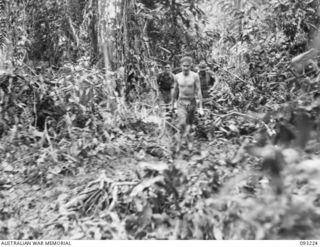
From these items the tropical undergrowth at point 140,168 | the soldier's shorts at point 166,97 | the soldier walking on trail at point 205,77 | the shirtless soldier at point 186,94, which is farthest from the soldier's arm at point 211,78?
A: the shirtless soldier at point 186,94

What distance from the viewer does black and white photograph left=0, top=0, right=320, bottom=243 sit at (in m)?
2.67

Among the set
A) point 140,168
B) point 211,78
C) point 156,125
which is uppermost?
point 211,78

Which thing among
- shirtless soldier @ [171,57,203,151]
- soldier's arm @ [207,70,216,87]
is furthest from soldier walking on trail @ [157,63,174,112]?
shirtless soldier @ [171,57,203,151]

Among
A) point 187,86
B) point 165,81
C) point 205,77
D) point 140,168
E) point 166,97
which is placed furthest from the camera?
point 205,77

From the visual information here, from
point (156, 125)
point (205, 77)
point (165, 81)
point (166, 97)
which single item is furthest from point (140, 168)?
point (205, 77)

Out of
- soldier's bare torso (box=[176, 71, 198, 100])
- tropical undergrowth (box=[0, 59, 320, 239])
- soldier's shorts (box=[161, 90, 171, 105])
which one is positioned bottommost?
tropical undergrowth (box=[0, 59, 320, 239])

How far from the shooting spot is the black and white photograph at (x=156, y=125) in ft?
8.77

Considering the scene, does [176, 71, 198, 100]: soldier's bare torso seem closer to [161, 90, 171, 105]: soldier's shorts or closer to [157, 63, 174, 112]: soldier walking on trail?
[161, 90, 171, 105]: soldier's shorts

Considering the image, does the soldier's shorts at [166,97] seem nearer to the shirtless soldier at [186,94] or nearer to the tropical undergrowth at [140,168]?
the tropical undergrowth at [140,168]

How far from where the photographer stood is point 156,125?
5.35 m

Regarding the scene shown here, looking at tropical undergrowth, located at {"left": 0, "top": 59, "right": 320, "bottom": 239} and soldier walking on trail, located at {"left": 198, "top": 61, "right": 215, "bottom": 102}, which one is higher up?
soldier walking on trail, located at {"left": 198, "top": 61, "right": 215, "bottom": 102}

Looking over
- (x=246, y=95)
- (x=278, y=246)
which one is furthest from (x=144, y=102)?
(x=278, y=246)

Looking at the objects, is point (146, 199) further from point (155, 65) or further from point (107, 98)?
point (155, 65)

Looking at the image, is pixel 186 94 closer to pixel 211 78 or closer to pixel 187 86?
pixel 187 86
